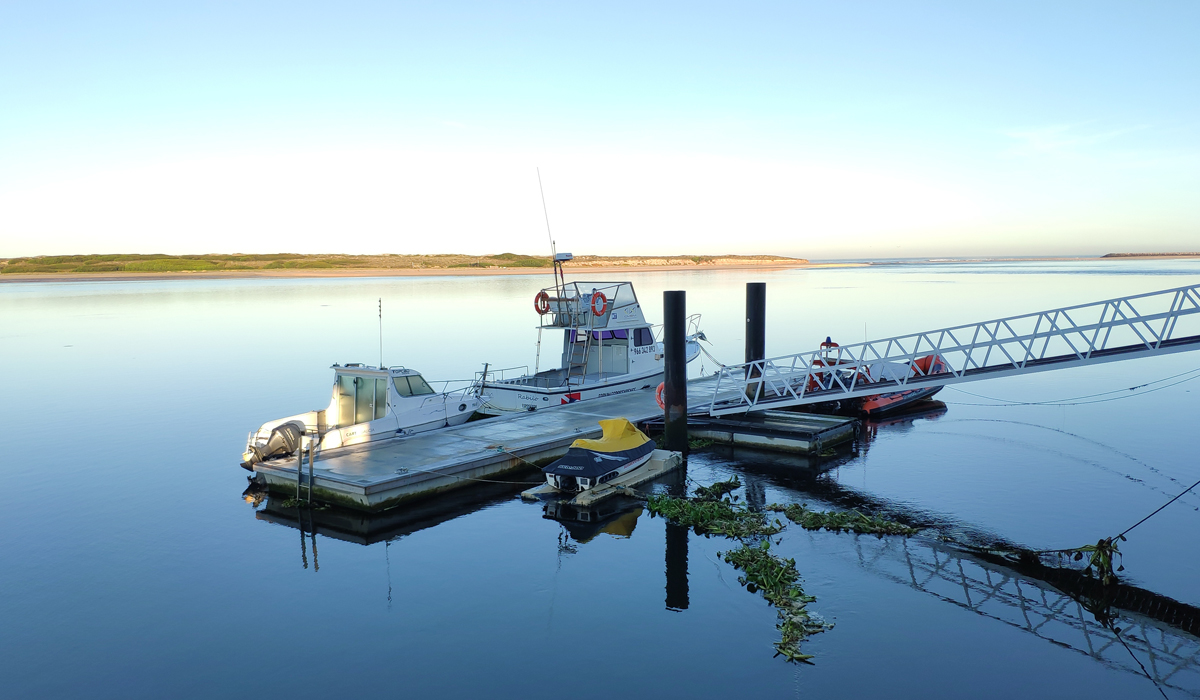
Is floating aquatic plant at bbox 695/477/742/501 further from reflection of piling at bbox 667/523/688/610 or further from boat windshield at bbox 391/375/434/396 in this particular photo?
boat windshield at bbox 391/375/434/396

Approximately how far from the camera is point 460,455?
19.9 m

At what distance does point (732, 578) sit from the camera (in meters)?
13.8

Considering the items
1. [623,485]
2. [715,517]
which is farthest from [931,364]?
[715,517]

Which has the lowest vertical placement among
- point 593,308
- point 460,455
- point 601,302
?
point 460,455

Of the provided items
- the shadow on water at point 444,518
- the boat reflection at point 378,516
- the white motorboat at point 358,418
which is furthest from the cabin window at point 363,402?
the boat reflection at point 378,516

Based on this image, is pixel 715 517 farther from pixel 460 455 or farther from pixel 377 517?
pixel 377 517

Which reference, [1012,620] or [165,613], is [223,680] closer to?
[165,613]

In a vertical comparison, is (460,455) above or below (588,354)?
below

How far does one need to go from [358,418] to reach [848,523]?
13.9 metres

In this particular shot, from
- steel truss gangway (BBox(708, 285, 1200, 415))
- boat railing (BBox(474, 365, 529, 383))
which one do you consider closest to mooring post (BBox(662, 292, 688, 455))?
steel truss gangway (BBox(708, 285, 1200, 415))

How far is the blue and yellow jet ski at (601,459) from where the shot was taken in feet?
60.6

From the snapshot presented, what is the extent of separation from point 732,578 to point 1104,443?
56.3 ft

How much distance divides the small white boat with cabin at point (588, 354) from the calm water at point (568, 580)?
248 inches

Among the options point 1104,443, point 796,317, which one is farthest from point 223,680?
point 796,317
